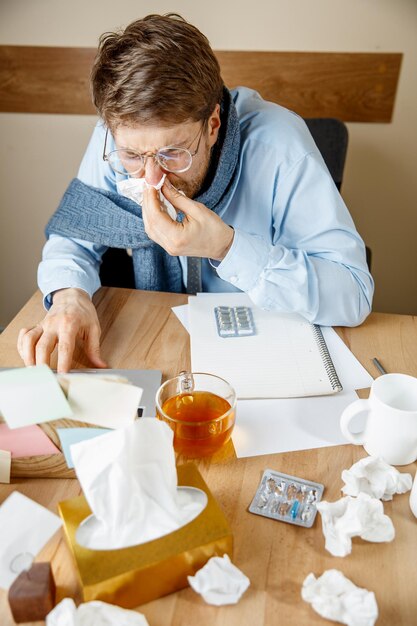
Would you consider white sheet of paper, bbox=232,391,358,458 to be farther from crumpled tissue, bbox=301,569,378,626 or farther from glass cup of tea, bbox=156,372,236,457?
crumpled tissue, bbox=301,569,378,626

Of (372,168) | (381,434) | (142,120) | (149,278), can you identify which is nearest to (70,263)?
(149,278)

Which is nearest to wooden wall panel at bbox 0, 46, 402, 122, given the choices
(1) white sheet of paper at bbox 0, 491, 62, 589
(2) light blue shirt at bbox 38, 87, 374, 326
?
(2) light blue shirt at bbox 38, 87, 374, 326

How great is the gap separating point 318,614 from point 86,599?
0.27 metres

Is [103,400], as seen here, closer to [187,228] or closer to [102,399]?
[102,399]

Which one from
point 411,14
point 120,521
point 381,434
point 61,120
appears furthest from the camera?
point 61,120

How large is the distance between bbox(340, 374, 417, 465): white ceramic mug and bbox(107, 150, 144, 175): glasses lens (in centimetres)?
64

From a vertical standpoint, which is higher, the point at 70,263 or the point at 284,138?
the point at 284,138

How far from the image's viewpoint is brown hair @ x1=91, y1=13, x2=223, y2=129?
3.35 ft

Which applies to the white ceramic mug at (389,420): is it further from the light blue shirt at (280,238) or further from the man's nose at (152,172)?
the man's nose at (152,172)

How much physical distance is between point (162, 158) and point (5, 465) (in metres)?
0.65

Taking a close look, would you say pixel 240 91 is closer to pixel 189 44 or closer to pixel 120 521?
pixel 189 44

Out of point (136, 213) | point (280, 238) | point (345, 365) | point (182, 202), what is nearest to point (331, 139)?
point (280, 238)

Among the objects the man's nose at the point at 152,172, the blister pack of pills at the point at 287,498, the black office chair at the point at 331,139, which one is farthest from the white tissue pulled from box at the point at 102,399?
the black office chair at the point at 331,139

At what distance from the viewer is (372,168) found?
6.77ft
